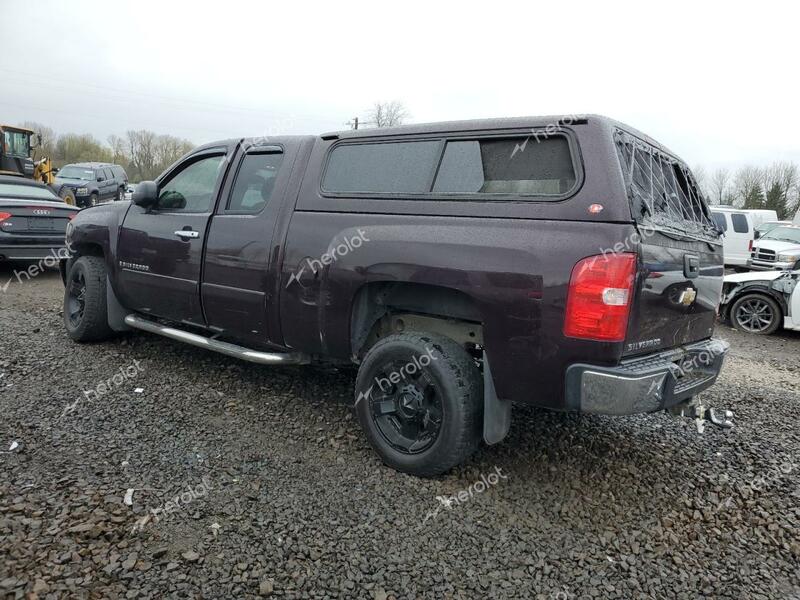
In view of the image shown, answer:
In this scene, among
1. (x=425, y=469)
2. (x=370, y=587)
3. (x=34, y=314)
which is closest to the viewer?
(x=370, y=587)

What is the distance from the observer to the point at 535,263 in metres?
2.52

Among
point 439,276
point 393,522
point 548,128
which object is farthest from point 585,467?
point 548,128

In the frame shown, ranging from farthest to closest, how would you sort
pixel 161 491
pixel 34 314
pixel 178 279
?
pixel 34 314 < pixel 178 279 < pixel 161 491

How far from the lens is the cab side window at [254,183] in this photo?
3.77 m

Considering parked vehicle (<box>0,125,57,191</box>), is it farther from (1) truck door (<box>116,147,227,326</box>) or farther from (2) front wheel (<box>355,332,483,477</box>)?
(2) front wheel (<box>355,332,483,477</box>)

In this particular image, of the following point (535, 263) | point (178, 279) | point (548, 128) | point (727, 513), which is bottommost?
point (727, 513)

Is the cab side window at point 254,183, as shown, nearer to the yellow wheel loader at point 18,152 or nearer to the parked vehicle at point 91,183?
the yellow wheel loader at point 18,152

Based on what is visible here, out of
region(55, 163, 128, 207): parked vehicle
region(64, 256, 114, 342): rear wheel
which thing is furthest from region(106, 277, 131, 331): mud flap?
region(55, 163, 128, 207): parked vehicle

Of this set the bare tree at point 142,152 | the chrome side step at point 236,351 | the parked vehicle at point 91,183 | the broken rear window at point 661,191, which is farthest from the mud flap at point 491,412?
the bare tree at point 142,152

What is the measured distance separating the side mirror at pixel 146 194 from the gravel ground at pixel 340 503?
144 centimetres

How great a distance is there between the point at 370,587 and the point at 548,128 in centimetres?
227

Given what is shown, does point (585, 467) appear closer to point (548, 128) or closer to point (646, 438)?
point (646, 438)

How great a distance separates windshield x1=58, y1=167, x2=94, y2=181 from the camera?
20.5 metres

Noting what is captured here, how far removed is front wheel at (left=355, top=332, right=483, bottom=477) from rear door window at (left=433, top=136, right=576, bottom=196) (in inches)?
34.0
